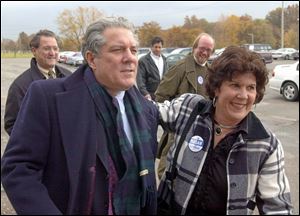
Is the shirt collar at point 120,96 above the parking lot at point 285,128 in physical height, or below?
above

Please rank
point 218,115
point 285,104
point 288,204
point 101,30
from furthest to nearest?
1. point 285,104
2. point 218,115
3. point 288,204
4. point 101,30

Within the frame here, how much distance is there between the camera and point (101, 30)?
5.24 ft

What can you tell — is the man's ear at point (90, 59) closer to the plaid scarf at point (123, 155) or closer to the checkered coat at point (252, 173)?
the plaid scarf at point (123, 155)

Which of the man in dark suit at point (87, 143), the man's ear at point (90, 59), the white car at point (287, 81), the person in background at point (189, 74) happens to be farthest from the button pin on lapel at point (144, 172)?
the white car at point (287, 81)

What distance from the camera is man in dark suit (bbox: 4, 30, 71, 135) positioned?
2820mm

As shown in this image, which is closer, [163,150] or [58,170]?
[58,170]

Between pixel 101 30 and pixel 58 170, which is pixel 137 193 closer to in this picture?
pixel 58 170

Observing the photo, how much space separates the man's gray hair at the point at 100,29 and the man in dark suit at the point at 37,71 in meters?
1.24

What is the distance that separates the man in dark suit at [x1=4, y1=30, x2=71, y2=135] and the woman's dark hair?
1.31 metres

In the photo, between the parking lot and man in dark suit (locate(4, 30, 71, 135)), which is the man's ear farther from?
the parking lot

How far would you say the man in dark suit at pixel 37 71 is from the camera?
9.25 ft

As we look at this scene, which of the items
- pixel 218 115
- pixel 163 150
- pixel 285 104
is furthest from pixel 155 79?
pixel 285 104

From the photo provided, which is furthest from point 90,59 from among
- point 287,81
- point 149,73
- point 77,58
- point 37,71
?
point 287,81

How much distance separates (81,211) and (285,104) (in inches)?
427
